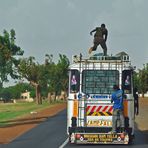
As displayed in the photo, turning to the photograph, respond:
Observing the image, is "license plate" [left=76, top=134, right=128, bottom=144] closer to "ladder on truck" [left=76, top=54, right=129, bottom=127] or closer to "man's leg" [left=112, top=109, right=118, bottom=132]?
"man's leg" [left=112, top=109, right=118, bottom=132]

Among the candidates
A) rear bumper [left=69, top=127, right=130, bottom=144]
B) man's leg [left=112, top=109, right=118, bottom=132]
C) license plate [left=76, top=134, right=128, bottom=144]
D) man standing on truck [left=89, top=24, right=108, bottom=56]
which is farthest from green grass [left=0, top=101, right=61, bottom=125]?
man's leg [left=112, top=109, right=118, bottom=132]

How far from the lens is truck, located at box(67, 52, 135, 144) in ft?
63.6

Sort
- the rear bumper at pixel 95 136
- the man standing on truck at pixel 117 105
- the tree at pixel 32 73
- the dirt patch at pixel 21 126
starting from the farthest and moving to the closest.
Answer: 1. the tree at pixel 32 73
2. the dirt patch at pixel 21 126
3. the rear bumper at pixel 95 136
4. the man standing on truck at pixel 117 105

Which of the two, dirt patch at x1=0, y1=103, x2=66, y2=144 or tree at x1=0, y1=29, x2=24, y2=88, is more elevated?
tree at x1=0, y1=29, x2=24, y2=88

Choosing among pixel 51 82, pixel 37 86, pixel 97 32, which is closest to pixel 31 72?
pixel 37 86

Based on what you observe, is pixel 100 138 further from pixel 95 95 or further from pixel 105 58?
pixel 105 58

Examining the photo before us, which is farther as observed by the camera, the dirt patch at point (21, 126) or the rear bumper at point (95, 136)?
the dirt patch at point (21, 126)

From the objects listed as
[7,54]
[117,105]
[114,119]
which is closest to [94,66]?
[117,105]

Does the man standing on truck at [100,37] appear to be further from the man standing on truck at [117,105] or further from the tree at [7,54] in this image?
the tree at [7,54]

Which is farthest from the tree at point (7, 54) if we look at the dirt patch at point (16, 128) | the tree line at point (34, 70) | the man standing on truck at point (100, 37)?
the man standing on truck at point (100, 37)

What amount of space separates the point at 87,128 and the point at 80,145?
805mm

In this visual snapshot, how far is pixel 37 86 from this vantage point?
3383 inches

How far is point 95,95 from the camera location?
19.5 meters

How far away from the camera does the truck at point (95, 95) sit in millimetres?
19375
